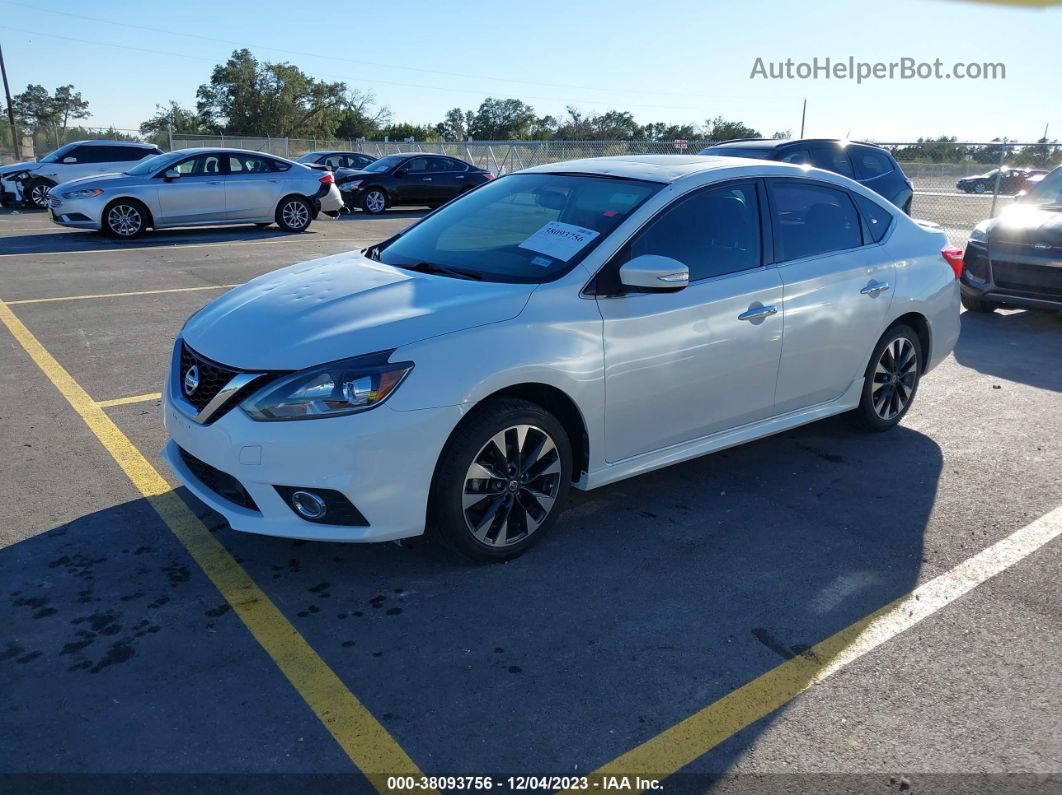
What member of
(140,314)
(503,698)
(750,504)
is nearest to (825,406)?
(750,504)

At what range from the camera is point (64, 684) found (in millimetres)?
2951

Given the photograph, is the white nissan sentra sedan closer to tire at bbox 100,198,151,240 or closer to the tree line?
tire at bbox 100,198,151,240

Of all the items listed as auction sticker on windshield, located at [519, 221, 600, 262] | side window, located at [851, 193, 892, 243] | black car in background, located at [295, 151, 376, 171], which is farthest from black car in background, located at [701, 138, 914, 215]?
black car in background, located at [295, 151, 376, 171]

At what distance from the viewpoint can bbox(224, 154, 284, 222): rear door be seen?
15359 mm

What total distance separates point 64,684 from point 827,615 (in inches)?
110

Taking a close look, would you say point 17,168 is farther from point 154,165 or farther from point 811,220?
point 811,220

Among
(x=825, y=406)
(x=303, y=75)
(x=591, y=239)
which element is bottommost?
(x=825, y=406)

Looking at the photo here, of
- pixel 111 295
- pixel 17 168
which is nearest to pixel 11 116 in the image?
pixel 17 168

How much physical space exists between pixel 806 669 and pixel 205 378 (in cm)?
263

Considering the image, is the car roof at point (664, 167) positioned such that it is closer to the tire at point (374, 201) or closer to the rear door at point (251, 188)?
the rear door at point (251, 188)

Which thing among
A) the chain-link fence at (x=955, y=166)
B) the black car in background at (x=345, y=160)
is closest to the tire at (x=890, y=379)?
the chain-link fence at (x=955, y=166)

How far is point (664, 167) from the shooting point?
460 cm

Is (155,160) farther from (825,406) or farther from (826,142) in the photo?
(825,406)

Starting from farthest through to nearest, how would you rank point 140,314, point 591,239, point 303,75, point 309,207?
point 303,75, point 309,207, point 140,314, point 591,239
